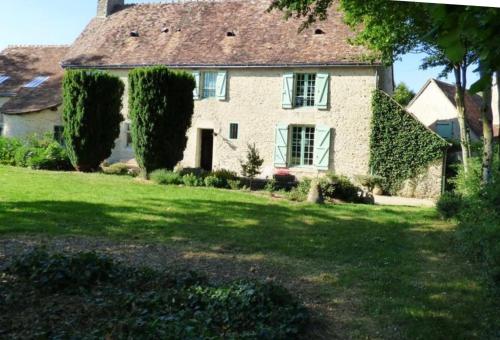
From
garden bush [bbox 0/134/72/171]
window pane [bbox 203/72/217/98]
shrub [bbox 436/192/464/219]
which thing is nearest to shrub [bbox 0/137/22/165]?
garden bush [bbox 0/134/72/171]

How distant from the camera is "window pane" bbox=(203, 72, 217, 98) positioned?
1943 cm

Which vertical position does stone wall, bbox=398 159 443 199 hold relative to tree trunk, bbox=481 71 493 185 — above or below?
below

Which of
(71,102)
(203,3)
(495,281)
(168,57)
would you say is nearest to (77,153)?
(71,102)

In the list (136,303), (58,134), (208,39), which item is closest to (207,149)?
(208,39)

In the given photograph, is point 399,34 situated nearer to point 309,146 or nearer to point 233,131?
point 309,146

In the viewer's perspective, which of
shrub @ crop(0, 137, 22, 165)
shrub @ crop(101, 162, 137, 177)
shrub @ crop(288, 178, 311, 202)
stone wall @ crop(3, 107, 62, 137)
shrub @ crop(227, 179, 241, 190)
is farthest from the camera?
stone wall @ crop(3, 107, 62, 137)

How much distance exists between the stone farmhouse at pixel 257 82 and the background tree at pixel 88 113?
3587 millimetres

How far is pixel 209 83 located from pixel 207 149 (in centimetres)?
264

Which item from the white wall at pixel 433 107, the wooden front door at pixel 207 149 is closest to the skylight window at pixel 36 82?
the wooden front door at pixel 207 149

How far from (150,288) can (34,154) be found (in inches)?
587

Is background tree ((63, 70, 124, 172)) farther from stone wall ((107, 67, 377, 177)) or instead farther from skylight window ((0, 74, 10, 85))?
skylight window ((0, 74, 10, 85))

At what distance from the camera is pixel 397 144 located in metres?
16.8

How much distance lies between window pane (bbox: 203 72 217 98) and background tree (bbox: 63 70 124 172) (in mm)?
3862

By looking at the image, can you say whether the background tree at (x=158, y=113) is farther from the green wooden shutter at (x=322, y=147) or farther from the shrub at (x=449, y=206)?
the shrub at (x=449, y=206)
